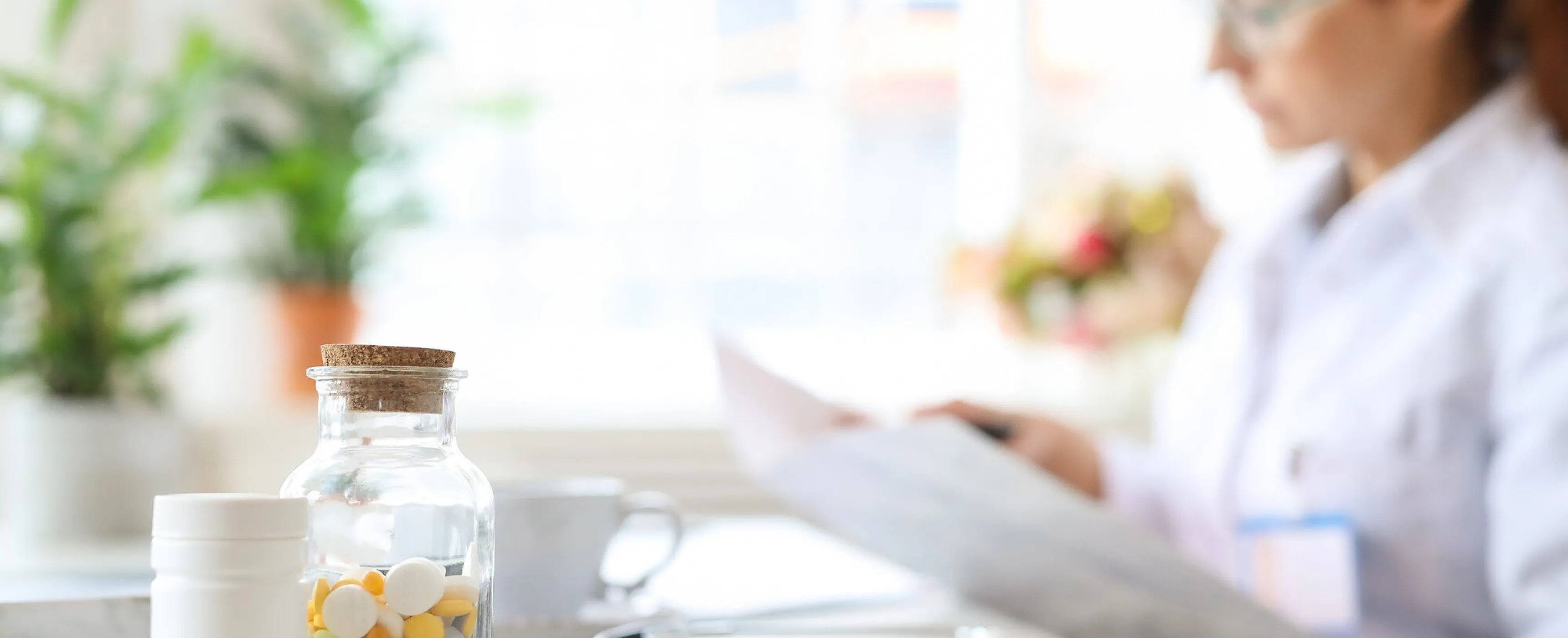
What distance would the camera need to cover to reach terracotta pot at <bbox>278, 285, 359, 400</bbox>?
218 cm

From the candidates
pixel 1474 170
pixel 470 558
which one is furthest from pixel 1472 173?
pixel 470 558

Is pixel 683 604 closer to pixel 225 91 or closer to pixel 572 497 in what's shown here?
pixel 572 497

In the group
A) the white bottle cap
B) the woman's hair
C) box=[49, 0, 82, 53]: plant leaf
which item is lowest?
the white bottle cap

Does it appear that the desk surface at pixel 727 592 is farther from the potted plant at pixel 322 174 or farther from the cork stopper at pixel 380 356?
the potted plant at pixel 322 174

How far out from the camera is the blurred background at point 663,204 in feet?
7.20

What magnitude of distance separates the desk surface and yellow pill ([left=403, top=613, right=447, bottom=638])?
0.13 metres

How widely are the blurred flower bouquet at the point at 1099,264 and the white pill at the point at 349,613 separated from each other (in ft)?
6.38

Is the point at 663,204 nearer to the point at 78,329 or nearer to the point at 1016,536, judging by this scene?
the point at 78,329

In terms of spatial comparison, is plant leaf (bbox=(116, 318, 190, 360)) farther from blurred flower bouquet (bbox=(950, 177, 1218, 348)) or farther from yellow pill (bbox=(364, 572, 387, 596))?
yellow pill (bbox=(364, 572, 387, 596))

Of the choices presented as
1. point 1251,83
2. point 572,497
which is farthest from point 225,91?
point 572,497

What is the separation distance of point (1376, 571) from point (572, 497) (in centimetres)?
64

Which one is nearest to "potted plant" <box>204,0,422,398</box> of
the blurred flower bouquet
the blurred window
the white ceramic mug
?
the blurred window

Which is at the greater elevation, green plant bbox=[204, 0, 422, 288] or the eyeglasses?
green plant bbox=[204, 0, 422, 288]

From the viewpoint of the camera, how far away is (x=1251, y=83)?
106cm
